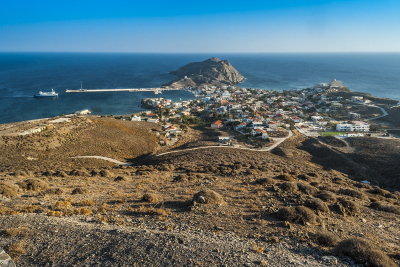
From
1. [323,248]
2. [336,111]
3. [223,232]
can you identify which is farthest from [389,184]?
[336,111]

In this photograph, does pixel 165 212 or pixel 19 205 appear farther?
pixel 19 205

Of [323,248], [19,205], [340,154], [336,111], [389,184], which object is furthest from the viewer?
[336,111]

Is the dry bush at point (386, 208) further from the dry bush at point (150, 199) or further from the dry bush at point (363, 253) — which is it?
the dry bush at point (150, 199)

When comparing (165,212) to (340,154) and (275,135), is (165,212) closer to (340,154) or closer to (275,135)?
(340,154)

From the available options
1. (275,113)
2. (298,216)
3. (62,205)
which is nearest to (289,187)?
(298,216)

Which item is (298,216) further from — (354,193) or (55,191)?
(55,191)

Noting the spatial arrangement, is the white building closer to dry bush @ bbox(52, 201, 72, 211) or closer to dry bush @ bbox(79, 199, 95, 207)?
dry bush @ bbox(79, 199, 95, 207)

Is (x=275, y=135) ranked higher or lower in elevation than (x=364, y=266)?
lower
